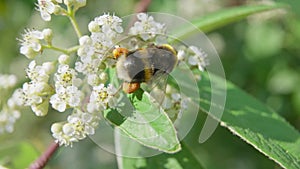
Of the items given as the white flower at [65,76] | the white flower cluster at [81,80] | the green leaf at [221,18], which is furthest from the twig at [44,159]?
the green leaf at [221,18]

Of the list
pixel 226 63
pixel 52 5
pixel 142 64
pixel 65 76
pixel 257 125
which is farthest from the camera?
pixel 226 63

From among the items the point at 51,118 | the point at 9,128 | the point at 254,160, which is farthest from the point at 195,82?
the point at 51,118

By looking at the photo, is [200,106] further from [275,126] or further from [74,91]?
[74,91]

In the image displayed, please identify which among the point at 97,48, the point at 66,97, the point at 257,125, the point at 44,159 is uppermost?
the point at 97,48

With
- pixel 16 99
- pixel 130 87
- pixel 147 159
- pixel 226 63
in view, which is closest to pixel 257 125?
pixel 147 159

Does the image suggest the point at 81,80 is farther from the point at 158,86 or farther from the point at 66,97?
the point at 158,86

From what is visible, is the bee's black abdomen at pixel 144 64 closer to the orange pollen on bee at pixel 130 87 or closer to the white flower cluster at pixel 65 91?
the orange pollen on bee at pixel 130 87

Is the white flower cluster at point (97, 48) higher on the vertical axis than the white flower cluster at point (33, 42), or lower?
lower
